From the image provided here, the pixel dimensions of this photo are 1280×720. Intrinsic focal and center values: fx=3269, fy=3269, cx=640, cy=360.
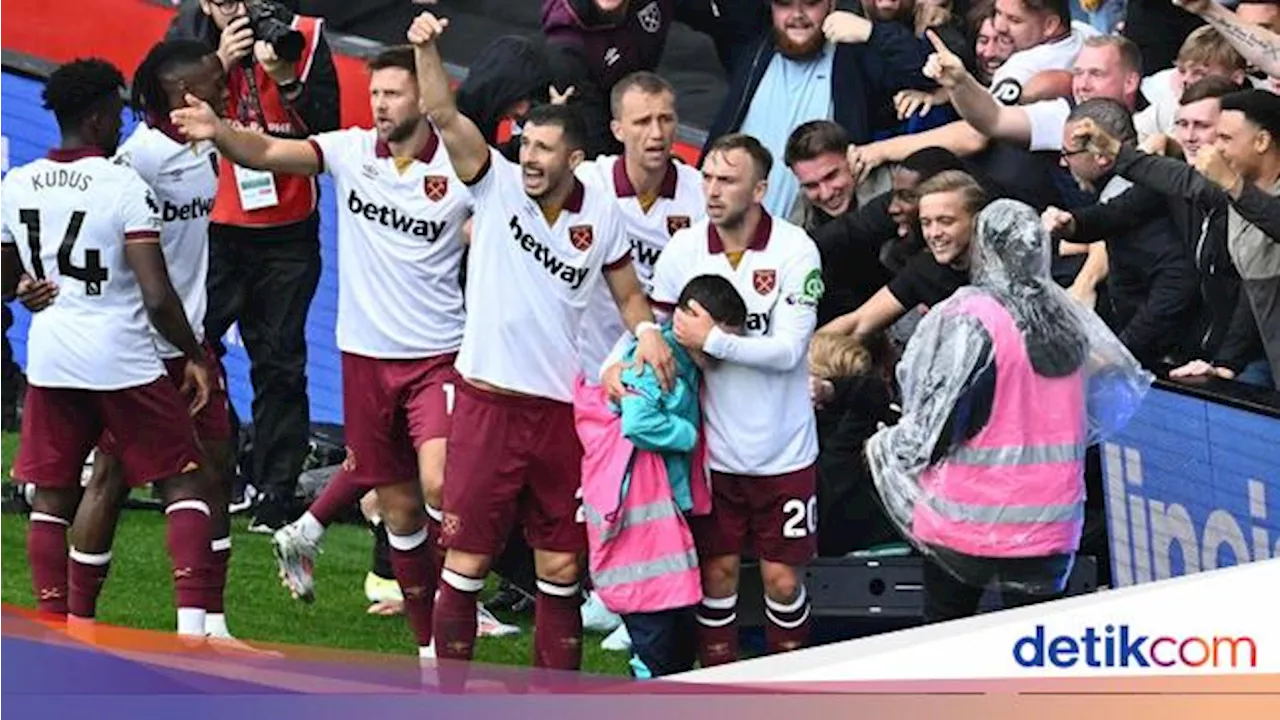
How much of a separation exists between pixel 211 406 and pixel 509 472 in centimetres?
147

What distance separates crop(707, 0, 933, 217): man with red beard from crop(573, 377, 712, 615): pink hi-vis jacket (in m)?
2.69

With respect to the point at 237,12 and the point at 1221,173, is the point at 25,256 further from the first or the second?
the point at 1221,173

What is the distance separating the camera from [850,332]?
11.9 metres

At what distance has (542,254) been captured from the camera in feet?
35.9

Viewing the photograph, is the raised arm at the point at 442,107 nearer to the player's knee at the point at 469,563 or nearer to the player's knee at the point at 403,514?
the player's knee at the point at 469,563

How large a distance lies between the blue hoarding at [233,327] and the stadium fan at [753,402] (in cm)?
359

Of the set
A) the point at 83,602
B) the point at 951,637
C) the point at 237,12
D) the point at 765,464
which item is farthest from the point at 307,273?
the point at 951,637

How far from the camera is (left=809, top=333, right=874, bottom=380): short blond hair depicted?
38.3 ft

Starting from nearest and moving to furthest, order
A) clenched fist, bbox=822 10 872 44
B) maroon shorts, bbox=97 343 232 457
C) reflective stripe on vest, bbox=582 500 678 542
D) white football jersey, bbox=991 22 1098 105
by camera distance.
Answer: reflective stripe on vest, bbox=582 500 678 542 → maroon shorts, bbox=97 343 232 457 → white football jersey, bbox=991 22 1098 105 → clenched fist, bbox=822 10 872 44

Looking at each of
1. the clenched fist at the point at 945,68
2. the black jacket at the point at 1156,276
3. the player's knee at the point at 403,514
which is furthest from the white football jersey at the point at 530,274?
the black jacket at the point at 1156,276

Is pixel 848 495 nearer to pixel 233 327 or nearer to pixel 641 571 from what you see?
pixel 641 571

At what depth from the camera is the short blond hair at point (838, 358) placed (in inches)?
459

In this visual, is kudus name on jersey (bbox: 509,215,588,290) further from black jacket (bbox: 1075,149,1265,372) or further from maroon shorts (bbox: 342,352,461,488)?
black jacket (bbox: 1075,149,1265,372)

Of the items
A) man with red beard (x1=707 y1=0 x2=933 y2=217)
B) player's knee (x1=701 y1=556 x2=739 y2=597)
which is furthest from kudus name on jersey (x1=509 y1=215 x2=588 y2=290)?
man with red beard (x1=707 y1=0 x2=933 y2=217)
